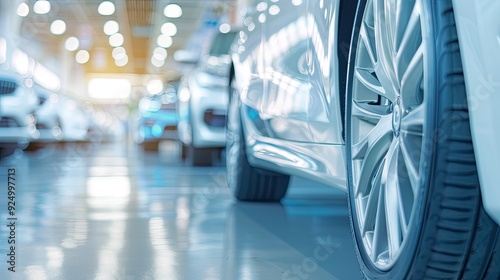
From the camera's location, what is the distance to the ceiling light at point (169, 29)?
86.5 ft

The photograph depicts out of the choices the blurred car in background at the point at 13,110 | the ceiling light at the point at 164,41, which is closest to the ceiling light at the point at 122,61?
the ceiling light at the point at 164,41

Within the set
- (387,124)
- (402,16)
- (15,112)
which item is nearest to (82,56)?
(15,112)

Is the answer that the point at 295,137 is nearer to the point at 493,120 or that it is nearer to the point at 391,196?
the point at 391,196

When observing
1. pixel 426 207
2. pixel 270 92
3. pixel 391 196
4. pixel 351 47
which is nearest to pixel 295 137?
pixel 270 92

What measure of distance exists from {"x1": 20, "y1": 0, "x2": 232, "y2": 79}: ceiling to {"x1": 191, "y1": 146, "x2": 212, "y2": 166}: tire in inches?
300

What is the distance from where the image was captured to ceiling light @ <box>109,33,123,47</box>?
1177 inches

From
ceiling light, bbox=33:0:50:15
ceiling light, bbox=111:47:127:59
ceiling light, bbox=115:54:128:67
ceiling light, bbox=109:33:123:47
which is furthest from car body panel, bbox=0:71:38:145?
ceiling light, bbox=115:54:128:67

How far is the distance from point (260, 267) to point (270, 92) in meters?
0.94

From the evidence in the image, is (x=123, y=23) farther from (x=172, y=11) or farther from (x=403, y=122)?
(x=403, y=122)

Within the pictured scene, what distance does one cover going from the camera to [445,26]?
4.80 feet

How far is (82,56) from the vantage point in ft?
129

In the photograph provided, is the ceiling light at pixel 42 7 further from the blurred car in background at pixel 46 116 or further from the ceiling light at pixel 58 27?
the blurred car in background at pixel 46 116

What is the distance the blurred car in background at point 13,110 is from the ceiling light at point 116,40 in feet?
71.5

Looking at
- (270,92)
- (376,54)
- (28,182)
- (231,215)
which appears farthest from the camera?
(28,182)
